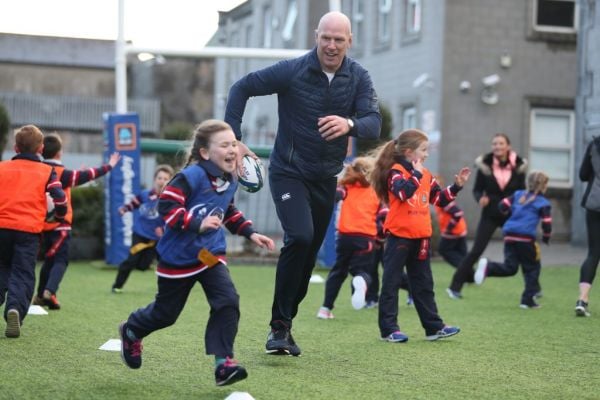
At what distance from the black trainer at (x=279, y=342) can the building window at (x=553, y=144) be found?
20090mm

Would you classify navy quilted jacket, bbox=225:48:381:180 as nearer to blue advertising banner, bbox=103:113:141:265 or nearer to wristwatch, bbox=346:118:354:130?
wristwatch, bbox=346:118:354:130

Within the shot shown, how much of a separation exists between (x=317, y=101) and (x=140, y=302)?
5.05m

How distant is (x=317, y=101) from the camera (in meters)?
7.55

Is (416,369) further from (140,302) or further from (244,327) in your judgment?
(140,302)

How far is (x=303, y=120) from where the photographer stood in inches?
298

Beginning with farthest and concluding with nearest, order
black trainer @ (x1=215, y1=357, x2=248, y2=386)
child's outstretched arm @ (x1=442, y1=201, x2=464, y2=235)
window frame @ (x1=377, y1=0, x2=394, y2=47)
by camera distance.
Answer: window frame @ (x1=377, y1=0, x2=394, y2=47), child's outstretched arm @ (x1=442, y1=201, x2=464, y2=235), black trainer @ (x1=215, y1=357, x2=248, y2=386)

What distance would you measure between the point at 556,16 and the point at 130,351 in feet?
74.0

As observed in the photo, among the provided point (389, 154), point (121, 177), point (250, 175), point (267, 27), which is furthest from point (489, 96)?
point (250, 175)

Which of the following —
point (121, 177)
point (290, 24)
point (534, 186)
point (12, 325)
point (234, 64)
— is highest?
point (290, 24)

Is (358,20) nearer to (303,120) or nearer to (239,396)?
(303,120)

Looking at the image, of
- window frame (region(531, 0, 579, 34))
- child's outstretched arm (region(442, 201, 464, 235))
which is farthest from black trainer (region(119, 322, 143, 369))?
window frame (region(531, 0, 579, 34))

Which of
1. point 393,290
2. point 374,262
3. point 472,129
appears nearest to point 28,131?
point 393,290

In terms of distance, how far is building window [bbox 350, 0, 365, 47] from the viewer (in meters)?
31.9

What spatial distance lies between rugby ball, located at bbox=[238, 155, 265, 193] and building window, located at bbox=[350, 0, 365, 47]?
25034 mm
